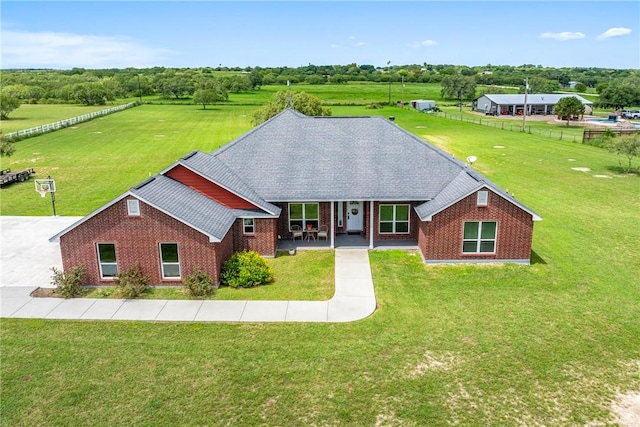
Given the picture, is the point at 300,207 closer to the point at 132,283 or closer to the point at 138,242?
the point at 138,242

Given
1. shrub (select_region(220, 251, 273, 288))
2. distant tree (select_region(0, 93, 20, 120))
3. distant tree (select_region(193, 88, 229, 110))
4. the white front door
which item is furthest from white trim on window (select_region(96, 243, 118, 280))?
distant tree (select_region(193, 88, 229, 110))

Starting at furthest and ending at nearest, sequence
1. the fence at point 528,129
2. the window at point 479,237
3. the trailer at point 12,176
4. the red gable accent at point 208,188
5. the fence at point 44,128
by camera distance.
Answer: the fence at point 528,129
the fence at point 44,128
the trailer at point 12,176
the red gable accent at point 208,188
the window at point 479,237

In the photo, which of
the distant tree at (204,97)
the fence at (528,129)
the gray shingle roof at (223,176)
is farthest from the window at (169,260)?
the distant tree at (204,97)

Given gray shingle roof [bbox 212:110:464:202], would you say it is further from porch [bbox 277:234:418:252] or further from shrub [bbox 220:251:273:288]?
shrub [bbox 220:251:273:288]

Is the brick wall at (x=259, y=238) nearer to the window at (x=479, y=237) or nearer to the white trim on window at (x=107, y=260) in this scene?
the white trim on window at (x=107, y=260)

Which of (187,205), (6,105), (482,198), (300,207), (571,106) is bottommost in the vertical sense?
(300,207)

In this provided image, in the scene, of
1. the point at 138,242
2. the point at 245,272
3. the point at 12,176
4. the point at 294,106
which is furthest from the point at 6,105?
the point at 245,272

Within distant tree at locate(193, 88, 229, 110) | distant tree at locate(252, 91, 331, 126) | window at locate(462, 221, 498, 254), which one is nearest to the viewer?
window at locate(462, 221, 498, 254)
